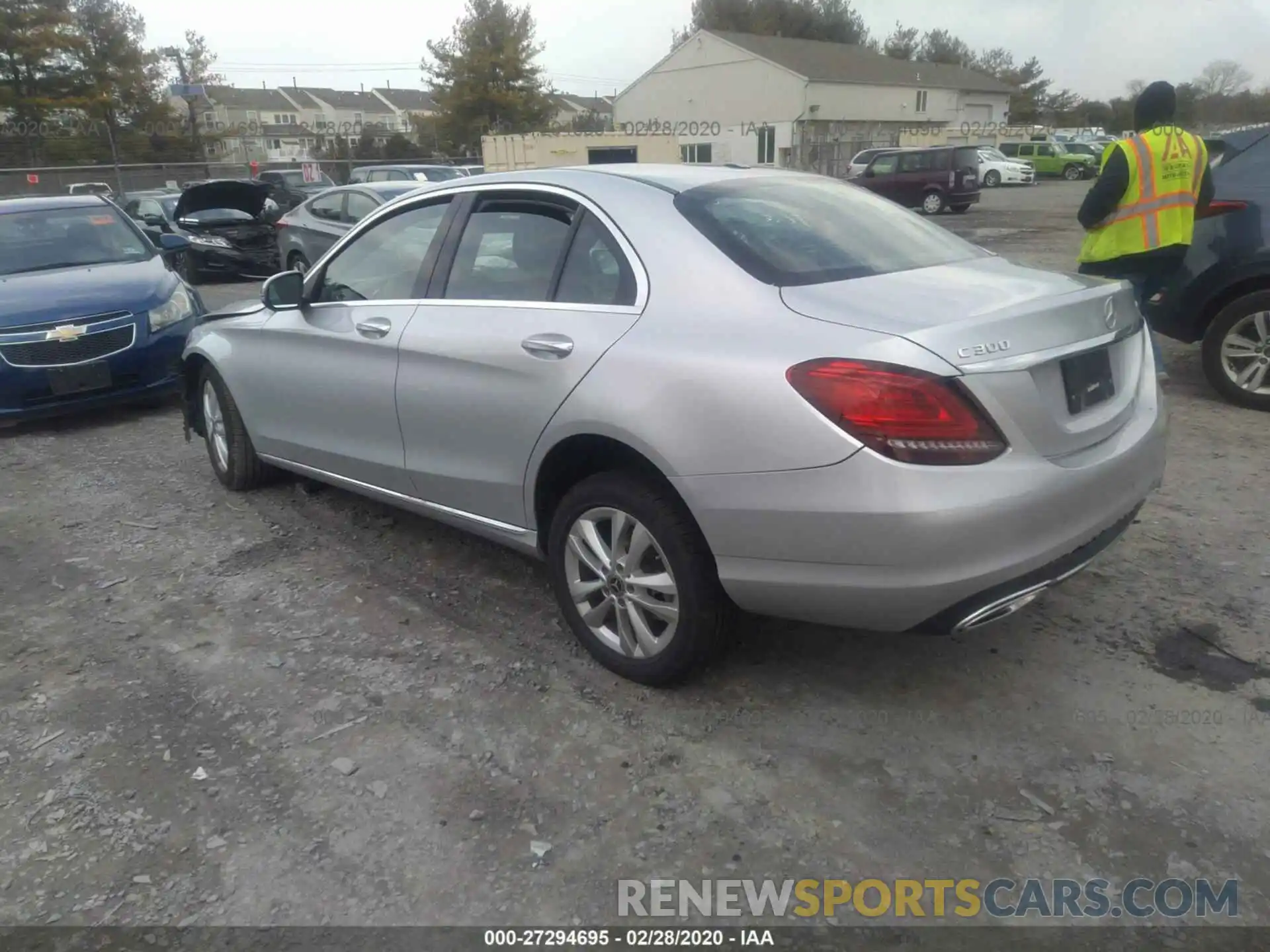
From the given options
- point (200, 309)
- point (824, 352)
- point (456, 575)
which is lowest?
point (456, 575)

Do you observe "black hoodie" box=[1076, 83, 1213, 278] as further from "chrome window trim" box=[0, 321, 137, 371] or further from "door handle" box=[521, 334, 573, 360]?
"chrome window trim" box=[0, 321, 137, 371]

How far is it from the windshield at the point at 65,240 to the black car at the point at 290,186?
6.45 metres

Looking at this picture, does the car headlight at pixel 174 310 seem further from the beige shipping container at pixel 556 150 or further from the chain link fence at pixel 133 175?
the beige shipping container at pixel 556 150

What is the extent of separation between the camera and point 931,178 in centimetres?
2573

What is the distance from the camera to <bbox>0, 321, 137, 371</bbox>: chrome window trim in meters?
6.41

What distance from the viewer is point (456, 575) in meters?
4.24

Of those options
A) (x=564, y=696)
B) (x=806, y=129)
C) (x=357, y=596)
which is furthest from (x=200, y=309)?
(x=806, y=129)

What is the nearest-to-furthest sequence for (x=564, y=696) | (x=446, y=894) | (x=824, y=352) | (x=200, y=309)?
1. (x=446, y=894)
2. (x=824, y=352)
3. (x=564, y=696)
4. (x=200, y=309)

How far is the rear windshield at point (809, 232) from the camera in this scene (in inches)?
119

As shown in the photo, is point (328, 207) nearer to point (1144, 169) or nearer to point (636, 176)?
point (1144, 169)

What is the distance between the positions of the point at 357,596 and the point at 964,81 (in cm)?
6356

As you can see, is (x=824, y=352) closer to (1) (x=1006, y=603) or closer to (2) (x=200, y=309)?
(1) (x=1006, y=603)

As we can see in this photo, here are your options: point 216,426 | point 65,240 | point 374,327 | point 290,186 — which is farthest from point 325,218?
point 290,186

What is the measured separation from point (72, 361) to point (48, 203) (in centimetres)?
230
